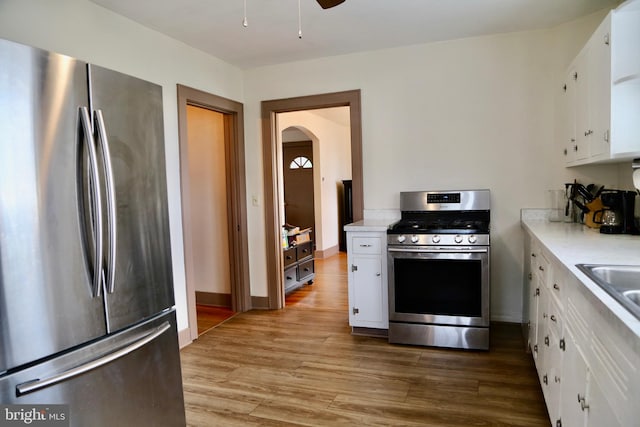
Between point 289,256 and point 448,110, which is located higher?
point 448,110

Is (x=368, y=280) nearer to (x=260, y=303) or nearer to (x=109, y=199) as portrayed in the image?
(x=260, y=303)

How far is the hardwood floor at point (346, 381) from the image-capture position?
2.37 m

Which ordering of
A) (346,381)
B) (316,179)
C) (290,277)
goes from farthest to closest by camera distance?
(316,179)
(290,277)
(346,381)

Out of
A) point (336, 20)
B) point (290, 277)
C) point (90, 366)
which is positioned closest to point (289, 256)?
point (290, 277)

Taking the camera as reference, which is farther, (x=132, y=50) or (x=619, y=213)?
(x=132, y=50)

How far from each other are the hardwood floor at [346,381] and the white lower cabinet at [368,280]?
17 centimetres

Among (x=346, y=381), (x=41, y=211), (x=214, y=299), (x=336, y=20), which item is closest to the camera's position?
(x=41, y=211)

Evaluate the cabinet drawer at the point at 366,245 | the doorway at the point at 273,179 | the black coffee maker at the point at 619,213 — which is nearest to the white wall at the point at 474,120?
the doorway at the point at 273,179

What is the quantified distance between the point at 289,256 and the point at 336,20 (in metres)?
2.71

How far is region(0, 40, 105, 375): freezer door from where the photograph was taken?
1.42m

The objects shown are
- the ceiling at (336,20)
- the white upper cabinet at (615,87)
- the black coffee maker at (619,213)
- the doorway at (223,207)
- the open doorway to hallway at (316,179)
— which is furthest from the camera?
the open doorway to hallway at (316,179)

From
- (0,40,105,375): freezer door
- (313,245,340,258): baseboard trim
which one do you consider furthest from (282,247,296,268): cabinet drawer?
(0,40,105,375): freezer door

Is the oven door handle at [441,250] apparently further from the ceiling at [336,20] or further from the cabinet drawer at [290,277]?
the cabinet drawer at [290,277]

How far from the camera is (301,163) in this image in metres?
7.87
